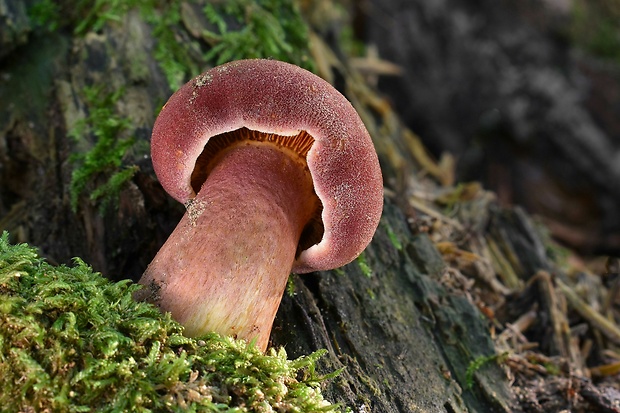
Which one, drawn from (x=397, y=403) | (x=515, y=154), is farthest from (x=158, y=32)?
(x=515, y=154)

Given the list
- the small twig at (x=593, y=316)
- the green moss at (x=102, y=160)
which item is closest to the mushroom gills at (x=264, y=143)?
the green moss at (x=102, y=160)

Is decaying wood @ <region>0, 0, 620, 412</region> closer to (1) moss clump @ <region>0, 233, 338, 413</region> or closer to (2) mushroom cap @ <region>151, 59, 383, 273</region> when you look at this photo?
(1) moss clump @ <region>0, 233, 338, 413</region>

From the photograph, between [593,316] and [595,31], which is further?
[595,31]

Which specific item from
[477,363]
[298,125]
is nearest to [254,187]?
[298,125]

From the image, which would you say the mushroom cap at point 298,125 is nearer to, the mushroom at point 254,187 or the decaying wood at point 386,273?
the mushroom at point 254,187

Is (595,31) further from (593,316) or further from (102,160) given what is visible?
(102,160)

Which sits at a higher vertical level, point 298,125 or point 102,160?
point 298,125

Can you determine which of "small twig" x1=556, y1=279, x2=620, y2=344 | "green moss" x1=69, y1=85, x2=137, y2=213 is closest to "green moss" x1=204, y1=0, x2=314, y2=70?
"green moss" x1=69, y1=85, x2=137, y2=213
